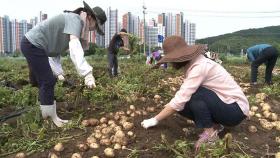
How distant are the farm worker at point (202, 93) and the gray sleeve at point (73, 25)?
99cm

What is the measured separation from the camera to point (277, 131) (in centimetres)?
445

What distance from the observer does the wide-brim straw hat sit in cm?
363

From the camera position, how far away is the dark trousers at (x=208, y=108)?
144 inches

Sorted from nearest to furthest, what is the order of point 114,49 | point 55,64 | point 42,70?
point 42,70 < point 55,64 < point 114,49

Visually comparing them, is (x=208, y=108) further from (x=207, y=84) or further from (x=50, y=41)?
(x=50, y=41)

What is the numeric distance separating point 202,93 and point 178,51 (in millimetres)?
417

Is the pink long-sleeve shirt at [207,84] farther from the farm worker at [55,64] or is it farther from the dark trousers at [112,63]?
the dark trousers at [112,63]

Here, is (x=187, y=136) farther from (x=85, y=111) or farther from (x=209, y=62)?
(x=85, y=111)

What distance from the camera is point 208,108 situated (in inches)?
146

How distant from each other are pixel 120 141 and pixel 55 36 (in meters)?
1.48

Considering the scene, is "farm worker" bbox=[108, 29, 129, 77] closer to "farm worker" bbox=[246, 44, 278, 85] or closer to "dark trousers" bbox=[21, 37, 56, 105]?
"farm worker" bbox=[246, 44, 278, 85]

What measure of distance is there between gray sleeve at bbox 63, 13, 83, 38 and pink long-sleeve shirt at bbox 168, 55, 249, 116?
1253 mm

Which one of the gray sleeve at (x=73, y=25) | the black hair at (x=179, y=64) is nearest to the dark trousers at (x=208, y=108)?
the black hair at (x=179, y=64)

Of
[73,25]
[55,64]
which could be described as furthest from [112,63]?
[73,25]
